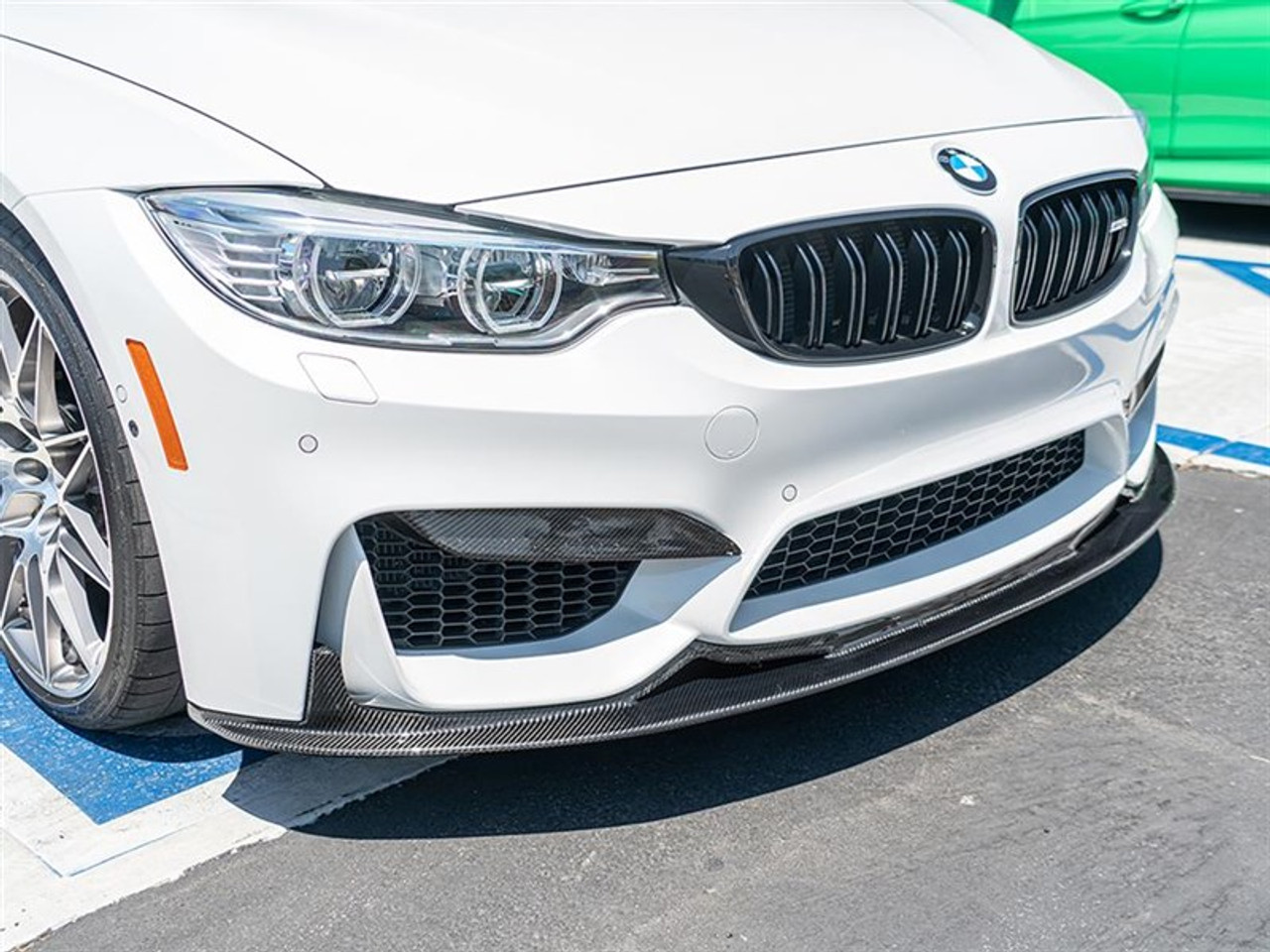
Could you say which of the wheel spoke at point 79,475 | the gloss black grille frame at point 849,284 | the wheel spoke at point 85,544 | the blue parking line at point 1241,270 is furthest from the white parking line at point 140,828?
the blue parking line at point 1241,270

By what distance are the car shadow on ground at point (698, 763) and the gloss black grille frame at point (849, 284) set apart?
71 cm

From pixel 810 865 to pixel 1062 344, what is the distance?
100 cm

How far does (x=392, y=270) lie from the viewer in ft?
7.32

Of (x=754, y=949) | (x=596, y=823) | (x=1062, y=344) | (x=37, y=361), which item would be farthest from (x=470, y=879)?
(x=1062, y=344)

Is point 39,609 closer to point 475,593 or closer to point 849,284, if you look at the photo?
point 475,593

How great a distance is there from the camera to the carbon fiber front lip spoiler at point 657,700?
7.66 feet

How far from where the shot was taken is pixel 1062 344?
2.74 metres

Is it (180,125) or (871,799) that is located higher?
(180,125)

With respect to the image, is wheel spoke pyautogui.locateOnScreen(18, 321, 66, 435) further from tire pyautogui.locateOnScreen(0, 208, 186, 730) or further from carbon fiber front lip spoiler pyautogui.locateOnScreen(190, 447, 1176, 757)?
carbon fiber front lip spoiler pyautogui.locateOnScreen(190, 447, 1176, 757)

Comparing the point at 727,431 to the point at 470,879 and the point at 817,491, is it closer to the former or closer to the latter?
the point at 817,491

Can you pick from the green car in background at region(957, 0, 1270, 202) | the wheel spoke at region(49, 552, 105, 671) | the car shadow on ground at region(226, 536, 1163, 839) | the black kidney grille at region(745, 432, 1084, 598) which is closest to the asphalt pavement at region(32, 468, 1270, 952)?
the car shadow on ground at region(226, 536, 1163, 839)

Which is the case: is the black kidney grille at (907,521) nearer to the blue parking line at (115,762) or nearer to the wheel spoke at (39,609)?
the blue parking line at (115,762)

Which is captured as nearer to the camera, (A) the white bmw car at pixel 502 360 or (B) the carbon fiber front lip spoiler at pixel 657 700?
(A) the white bmw car at pixel 502 360

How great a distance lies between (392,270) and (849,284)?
2.33ft
